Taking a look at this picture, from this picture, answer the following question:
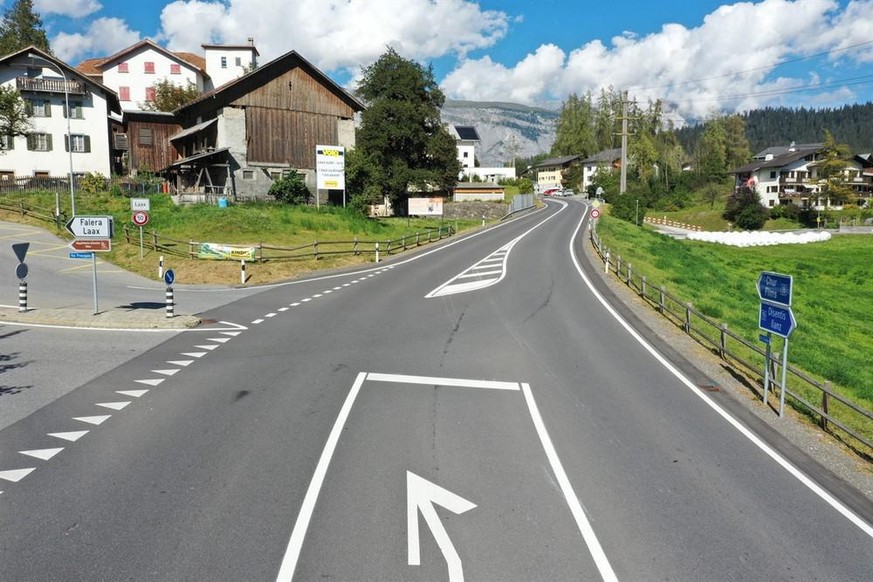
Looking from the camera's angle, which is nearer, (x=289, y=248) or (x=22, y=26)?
(x=289, y=248)

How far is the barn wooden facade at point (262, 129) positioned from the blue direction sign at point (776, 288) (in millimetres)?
43810

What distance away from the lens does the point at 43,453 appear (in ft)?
28.9

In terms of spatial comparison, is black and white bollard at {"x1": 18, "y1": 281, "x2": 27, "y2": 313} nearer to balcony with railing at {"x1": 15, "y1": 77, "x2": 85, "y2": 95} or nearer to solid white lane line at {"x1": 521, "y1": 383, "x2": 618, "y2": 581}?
solid white lane line at {"x1": 521, "y1": 383, "x2": 618, "y2": 581}

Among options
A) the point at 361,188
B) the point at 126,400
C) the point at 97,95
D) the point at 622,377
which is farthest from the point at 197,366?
the point at 97,95

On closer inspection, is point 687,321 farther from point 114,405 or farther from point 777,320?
point 114,405

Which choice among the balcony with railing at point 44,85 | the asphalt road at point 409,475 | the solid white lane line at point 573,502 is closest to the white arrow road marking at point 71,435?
the asphalt road at point 409,475

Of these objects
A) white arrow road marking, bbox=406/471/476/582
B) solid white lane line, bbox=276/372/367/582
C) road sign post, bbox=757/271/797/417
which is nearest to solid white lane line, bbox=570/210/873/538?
road sign post, bbox=757/271/797/417

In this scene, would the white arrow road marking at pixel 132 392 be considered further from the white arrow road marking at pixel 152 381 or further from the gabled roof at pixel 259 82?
the gabled roof at pixel 259 82

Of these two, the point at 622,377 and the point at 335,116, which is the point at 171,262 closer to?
the point at 622,377

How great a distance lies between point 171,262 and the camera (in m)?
30.7

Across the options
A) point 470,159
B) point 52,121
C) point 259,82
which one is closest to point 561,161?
point 470,159

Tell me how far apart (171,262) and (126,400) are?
21141 millimetres

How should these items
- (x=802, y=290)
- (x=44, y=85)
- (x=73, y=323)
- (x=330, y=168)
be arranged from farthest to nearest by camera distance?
1. (x=44, y=85)
2. (x=330, y=168)
3. (x=802, y=290)
4. (x=73, y=323)

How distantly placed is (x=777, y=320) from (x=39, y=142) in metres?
Answer: 60.9
